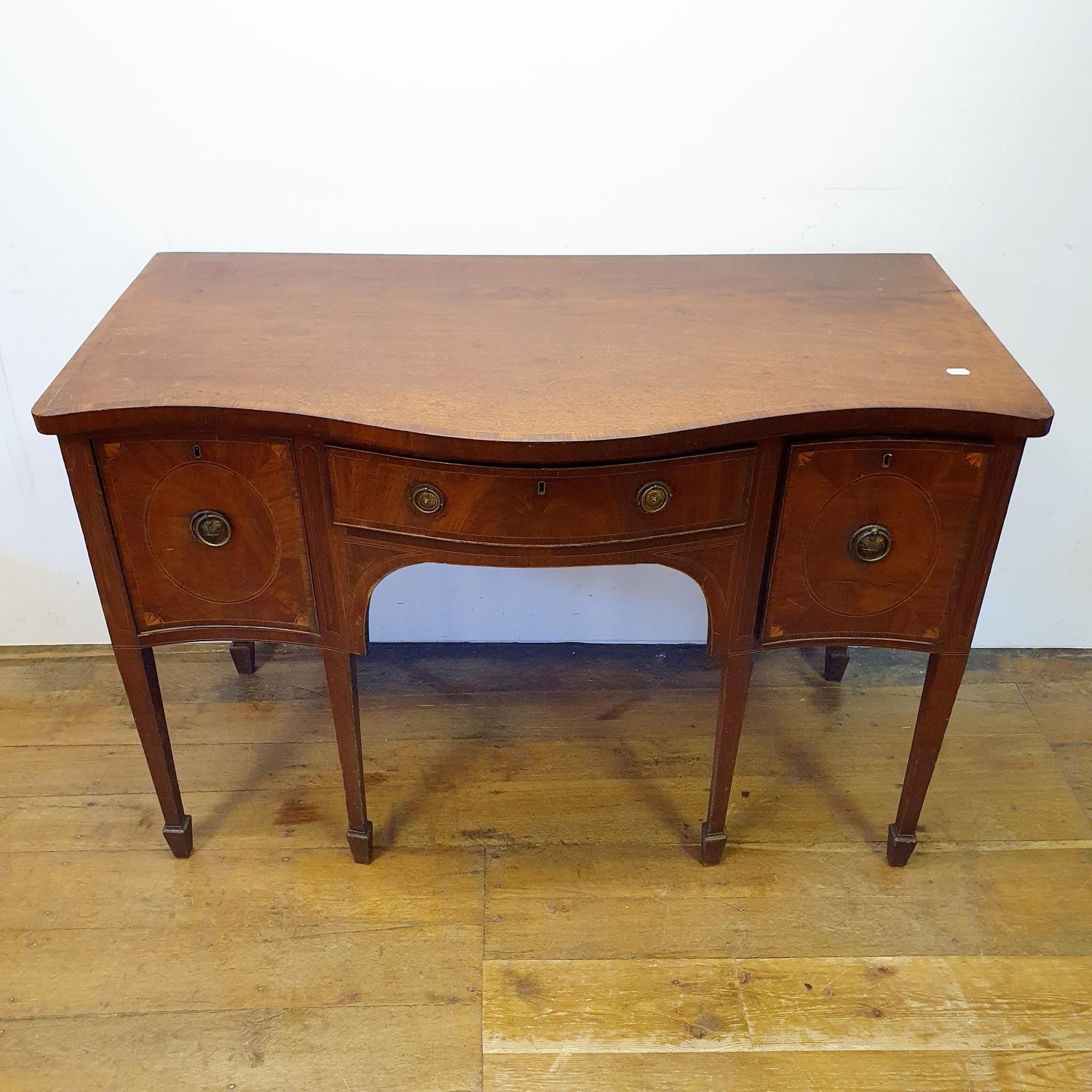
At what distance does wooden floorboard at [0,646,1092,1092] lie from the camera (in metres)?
1.48

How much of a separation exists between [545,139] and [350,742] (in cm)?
98

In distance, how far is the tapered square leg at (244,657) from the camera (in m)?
2.08

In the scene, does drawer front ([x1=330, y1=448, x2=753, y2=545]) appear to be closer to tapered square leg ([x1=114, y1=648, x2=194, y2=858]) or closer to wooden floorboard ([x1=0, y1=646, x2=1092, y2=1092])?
tapered square leg ([x1=114, y1=648, x2=194, y2=858])

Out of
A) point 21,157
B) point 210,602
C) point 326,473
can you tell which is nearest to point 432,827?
point 210,602

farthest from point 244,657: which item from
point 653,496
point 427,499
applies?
point 653,496

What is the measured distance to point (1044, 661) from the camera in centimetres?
217

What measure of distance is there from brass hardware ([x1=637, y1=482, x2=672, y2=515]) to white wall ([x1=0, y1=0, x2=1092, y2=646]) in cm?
62

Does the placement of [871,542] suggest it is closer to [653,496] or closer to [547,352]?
[653,496]

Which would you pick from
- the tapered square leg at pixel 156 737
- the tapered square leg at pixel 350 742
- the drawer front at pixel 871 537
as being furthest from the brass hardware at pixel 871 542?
the tapered square leg at pixel 156 737

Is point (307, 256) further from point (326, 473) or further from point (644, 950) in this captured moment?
point (644, 950)

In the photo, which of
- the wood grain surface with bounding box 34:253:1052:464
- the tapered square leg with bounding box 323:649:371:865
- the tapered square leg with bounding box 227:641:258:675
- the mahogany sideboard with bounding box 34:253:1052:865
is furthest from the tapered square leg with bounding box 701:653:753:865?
the tapered square leg with bounding box 227:641:258:675

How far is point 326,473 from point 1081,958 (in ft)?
4.30

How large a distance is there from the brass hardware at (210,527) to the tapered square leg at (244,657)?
2.26 feet

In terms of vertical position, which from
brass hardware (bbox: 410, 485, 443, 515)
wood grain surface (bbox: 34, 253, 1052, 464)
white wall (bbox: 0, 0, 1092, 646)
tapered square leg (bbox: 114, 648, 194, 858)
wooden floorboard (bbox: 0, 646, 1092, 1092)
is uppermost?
white wall (bbox: 0, 0, 1092, 646)
